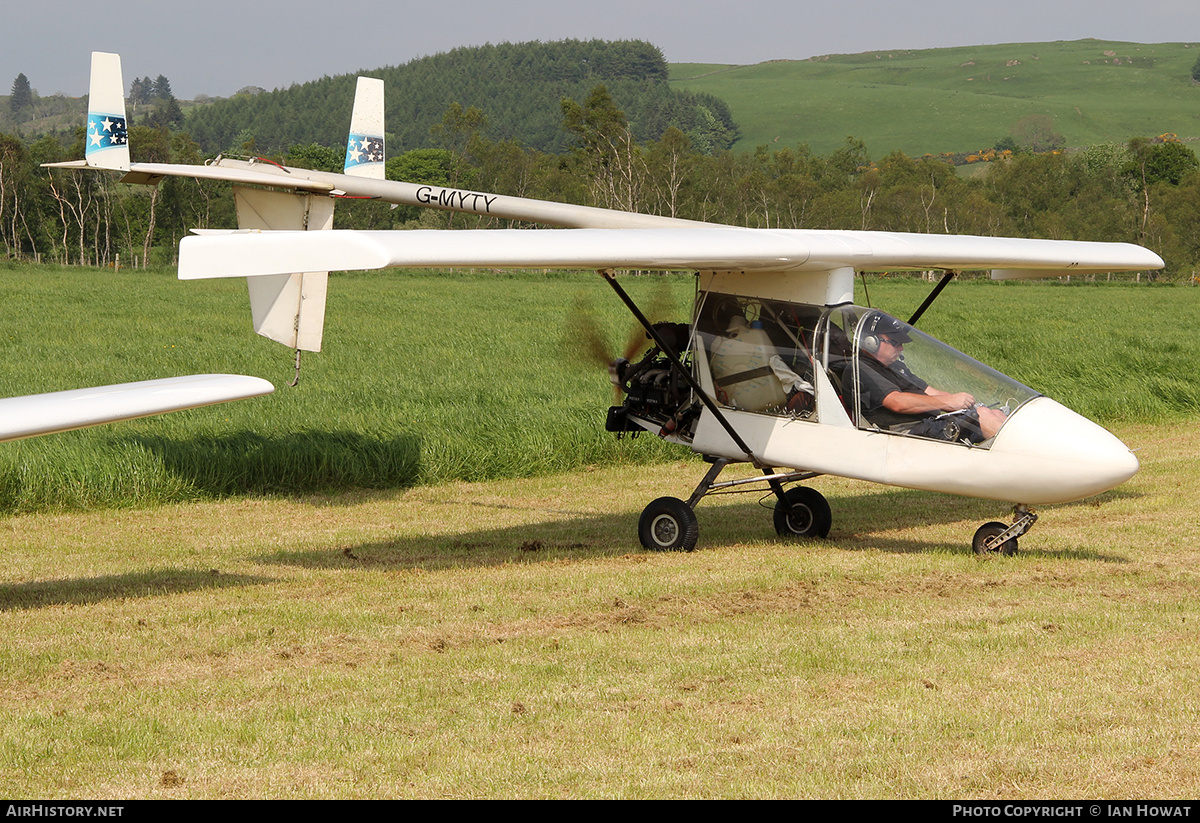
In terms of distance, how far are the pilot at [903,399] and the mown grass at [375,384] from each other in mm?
2056

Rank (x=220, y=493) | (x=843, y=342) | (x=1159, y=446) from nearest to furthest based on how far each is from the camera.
Answer: 1. (x=843, y=342)
2. (x=220, y=493)
3. (x=1159, y=446)

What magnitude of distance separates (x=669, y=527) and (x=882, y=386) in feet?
6.69

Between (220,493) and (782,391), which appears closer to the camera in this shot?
(782,391)

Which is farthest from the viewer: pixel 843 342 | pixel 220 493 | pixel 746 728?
pixel 220 493

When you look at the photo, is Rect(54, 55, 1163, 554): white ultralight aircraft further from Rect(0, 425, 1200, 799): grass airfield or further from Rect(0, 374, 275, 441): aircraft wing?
Rect(0, 374, 275, 441): aircraft wing

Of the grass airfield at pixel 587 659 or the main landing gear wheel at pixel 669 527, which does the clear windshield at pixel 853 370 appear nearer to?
the main landing gear wheel at pixel 669 527

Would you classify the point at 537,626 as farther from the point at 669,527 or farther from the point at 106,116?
the point at 106,116

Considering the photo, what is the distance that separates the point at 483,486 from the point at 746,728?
7598mm

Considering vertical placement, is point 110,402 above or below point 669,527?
above

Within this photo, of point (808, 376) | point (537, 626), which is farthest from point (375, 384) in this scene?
point (537, 626)

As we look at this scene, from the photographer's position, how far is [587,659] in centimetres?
620

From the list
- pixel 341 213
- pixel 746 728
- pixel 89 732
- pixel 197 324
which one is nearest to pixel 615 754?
pixel 746 728

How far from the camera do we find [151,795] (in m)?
4.42

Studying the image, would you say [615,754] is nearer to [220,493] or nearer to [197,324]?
[220,493]
